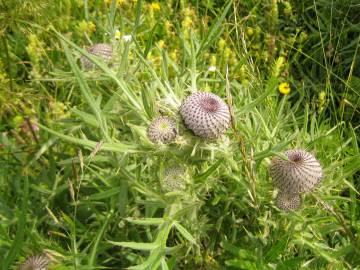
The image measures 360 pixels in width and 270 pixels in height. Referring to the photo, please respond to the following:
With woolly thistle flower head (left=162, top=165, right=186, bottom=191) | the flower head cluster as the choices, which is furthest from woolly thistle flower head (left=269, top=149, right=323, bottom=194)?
woolly thistle flower head (left=162, top=165, right=186, bottom=191)

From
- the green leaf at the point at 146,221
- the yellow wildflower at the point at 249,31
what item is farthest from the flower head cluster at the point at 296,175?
the yellow wildflower at the point at 249,31

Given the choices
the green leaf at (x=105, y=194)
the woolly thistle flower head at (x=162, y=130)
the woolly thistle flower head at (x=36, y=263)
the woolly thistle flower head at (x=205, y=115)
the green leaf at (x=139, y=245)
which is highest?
the woolly thistle flower head at (x=205, y=115)

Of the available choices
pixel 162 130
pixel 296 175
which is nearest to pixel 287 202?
pixel 296 175

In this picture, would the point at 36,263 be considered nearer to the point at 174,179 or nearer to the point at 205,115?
the point at 174,179

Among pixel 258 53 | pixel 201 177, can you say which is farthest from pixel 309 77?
pixel 201 177

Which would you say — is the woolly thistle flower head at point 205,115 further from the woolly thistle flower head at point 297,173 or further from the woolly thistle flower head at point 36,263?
the woolly thistle flower head at point 36,263

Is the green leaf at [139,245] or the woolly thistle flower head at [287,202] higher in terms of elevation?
the green leaf at [139,245]

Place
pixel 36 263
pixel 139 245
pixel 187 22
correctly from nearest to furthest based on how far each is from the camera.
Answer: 1. pixel 139 245
2. pixel 36 263
3. pixel 187 22
